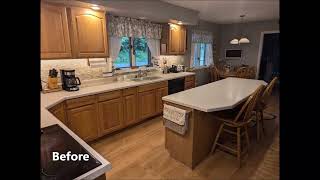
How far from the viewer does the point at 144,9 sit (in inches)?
121

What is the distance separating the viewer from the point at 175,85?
405cm

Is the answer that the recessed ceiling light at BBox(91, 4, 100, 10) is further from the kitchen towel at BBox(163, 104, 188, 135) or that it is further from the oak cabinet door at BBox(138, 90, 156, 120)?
the kitchen towel at BBox(163, 104, 188, 135)

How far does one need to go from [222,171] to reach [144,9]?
8.76 ft

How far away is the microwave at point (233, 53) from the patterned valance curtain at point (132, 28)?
3556 millimetres

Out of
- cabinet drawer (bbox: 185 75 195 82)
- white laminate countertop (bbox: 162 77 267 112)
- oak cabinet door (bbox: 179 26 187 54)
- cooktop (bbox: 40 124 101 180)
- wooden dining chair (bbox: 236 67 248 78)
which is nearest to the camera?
cooktop (bbox: 40 124 101 180)

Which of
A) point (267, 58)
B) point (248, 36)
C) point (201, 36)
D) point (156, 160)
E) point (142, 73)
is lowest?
point (156, 160)

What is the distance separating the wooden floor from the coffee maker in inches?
35.7

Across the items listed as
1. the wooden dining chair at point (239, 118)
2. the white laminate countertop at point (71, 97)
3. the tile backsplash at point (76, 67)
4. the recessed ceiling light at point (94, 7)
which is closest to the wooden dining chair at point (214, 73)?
the white laminate countertop at point (71, 97)

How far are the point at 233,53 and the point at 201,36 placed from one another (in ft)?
5.37

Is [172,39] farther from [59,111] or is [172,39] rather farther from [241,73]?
[59,111]

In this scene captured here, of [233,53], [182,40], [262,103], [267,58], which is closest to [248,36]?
[233,53]

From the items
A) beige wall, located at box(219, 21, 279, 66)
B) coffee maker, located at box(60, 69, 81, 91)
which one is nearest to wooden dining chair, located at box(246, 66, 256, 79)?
beige wall, located at box(219, 21, 279, 66)

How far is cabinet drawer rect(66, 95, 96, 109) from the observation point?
236cm
